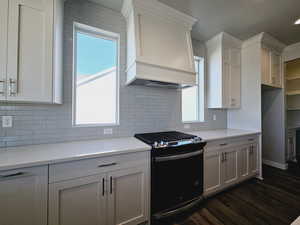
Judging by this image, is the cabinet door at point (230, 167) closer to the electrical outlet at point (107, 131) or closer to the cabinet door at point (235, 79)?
the cabinet door at point (235, 79)

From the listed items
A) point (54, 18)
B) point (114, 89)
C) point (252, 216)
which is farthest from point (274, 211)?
point (54, 18)

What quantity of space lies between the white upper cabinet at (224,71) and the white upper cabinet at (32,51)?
100 inches

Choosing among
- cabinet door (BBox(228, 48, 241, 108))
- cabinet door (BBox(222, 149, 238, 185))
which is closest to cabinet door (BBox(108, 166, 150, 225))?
cabinet door (BBox(222, 149, 238, 185))

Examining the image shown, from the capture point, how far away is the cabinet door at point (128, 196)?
1315 millimetres

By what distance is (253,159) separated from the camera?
2549mm

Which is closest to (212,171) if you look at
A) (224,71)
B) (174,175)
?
(174,175)

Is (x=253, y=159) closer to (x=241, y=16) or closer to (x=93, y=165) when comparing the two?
(x=241, y=16)

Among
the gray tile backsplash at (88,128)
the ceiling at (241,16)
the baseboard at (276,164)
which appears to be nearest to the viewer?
the gray tile backsplash at (88,128)

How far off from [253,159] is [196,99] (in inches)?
60.0

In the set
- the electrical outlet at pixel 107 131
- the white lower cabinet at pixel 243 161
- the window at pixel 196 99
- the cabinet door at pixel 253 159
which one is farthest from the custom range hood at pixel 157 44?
the cabinet door at pixel 253 159

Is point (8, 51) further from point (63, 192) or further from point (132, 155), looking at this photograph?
point (132, 155)

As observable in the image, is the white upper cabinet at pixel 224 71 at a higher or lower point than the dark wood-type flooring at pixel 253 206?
higher

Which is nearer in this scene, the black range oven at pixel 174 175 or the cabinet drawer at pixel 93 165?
the cabinet drawer at pixel 93 165

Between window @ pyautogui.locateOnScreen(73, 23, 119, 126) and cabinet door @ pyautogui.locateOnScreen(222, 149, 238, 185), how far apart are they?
181 cm
